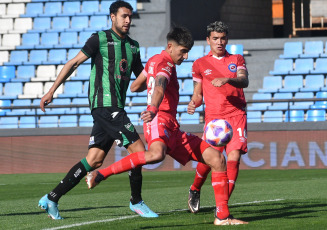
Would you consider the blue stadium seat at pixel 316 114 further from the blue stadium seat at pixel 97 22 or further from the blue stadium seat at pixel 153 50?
the blue stadium seat at pixel 97 22

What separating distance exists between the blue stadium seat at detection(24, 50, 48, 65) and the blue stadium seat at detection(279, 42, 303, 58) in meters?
8.09

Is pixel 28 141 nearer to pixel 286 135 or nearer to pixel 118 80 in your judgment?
pixel 286 135

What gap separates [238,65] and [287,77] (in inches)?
590

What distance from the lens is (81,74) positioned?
79.5 feet

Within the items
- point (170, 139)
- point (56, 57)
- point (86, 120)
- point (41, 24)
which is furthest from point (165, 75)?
point (41, 24)

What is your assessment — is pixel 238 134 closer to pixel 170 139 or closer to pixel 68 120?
pixel 170 139

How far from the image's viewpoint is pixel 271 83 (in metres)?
22.6

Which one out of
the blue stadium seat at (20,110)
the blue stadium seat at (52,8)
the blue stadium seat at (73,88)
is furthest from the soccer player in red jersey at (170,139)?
the blue stadium seat at (52,8)

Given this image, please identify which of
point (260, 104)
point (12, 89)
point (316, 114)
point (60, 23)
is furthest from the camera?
point (60, 23)

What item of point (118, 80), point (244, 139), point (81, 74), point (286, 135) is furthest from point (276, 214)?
point (81, 74)

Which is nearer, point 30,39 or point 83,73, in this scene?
point 83,73

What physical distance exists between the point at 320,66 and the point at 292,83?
1.09 metres

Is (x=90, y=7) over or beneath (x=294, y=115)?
over

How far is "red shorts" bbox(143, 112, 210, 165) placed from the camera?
6695 mm
